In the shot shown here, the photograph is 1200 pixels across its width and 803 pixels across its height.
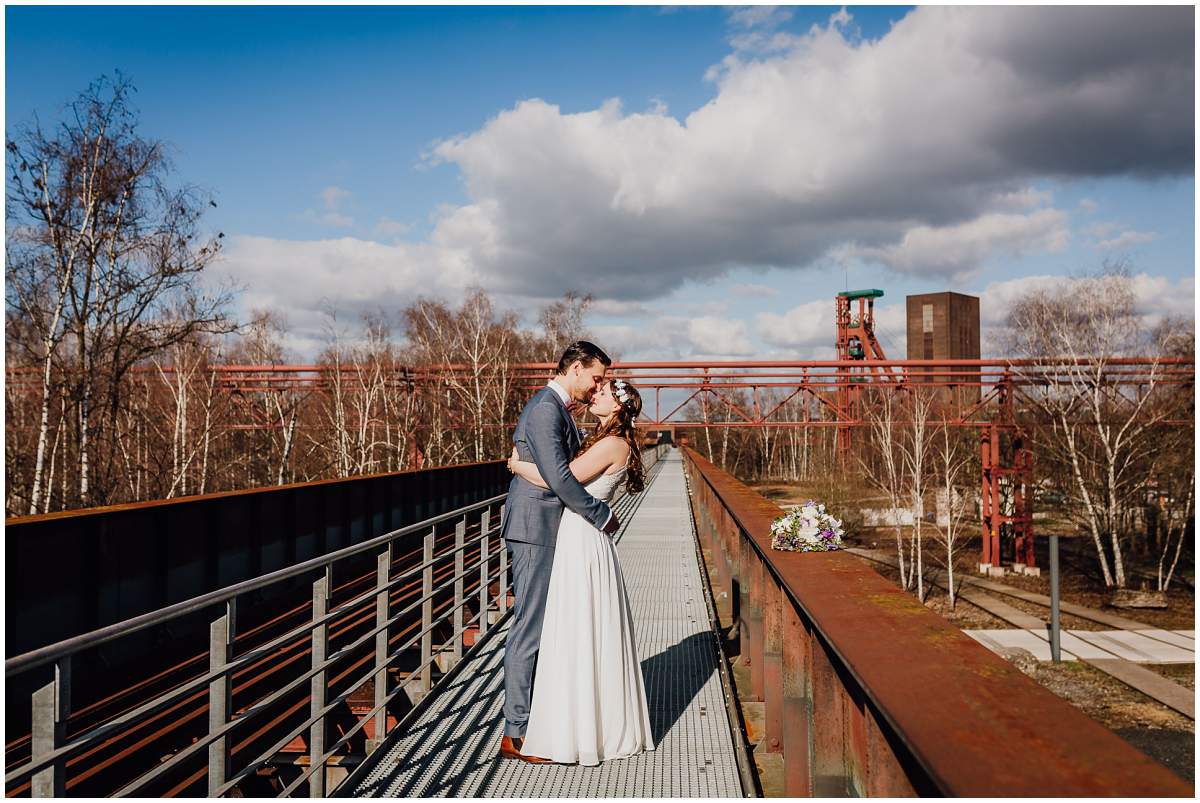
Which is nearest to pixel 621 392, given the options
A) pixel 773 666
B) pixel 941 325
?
pixel 773 666

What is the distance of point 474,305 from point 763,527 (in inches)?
1535

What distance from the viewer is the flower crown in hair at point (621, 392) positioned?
13.7 ft

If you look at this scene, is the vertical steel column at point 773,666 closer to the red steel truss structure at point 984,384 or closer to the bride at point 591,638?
the bride at point 591,638

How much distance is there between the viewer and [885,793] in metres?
2.15

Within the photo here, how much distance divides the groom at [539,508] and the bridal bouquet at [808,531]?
2.68ft

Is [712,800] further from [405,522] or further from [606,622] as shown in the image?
[405,522]

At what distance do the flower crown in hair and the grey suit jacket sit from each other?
0.85 feet

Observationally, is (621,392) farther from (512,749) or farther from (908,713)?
(908,713)

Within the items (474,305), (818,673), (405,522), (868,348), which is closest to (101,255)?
(405,522)

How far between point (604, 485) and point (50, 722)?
96.6 inches

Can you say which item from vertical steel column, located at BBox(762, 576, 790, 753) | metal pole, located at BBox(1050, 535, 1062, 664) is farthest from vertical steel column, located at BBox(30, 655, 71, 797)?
metal pole, located at BBox(1050, 535, 1062, 664)

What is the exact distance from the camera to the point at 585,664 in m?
4.02

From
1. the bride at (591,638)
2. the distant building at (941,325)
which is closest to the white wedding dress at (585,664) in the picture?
the bride at (591,638)

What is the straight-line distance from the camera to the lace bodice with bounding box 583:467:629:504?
13.6 ft
